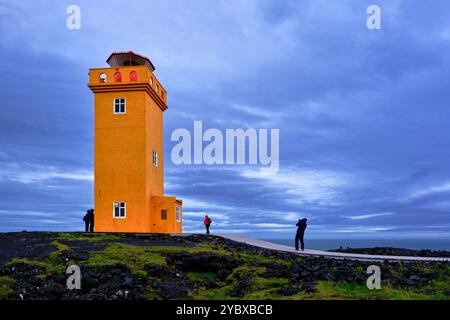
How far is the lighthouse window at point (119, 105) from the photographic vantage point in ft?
101

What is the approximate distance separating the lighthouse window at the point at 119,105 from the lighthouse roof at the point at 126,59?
367 cm

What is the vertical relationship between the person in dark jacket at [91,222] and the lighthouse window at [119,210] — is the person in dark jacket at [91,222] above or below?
below

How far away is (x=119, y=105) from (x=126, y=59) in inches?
168

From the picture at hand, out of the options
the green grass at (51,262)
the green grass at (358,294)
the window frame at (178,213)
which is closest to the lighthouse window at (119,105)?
the window frame at (178,213)

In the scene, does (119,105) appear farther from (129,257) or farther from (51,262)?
(51,262)

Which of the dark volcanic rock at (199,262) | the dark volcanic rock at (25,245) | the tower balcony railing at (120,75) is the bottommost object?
the dark volcanic rock at (199,262)

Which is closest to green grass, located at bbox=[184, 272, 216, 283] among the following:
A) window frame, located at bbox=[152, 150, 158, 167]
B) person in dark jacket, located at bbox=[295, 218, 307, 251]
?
person in dark jacket, located at bbox=[295, 218, 307, 251]

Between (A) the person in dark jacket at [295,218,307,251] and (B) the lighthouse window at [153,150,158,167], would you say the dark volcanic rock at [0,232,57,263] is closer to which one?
(B) the lighthouse window at [153,150,158,167]

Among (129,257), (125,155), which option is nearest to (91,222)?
(125,155)

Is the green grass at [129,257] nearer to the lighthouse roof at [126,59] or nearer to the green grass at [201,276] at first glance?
the green grass at [201,276]

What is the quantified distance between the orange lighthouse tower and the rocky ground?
6970 mm

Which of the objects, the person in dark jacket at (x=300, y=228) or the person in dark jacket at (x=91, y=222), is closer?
the person in dark jacket at (x=300, y=228)
